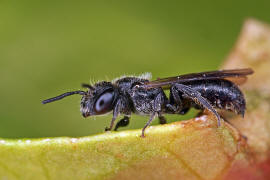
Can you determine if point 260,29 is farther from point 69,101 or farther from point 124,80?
point 69,101

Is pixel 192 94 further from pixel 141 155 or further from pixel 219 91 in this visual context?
pixel 141 155

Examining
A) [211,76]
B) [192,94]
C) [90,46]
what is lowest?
[192,94]

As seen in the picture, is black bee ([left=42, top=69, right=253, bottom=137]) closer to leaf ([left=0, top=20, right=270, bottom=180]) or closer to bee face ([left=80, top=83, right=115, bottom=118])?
bee face ([left=80, top=83, right=115, bottom=118])

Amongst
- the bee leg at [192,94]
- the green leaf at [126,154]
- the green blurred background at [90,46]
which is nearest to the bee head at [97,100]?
the green blurred background at [90,46]

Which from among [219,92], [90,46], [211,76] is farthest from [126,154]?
[90,46]

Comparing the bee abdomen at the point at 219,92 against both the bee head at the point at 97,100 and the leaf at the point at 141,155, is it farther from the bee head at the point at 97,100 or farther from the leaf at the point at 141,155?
the leaf at the point at 141,155

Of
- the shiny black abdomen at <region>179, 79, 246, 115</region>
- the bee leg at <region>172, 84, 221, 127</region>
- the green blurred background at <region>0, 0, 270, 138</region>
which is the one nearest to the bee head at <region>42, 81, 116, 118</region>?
the green blurred background at <region>0, 0, 270, 138</region>
